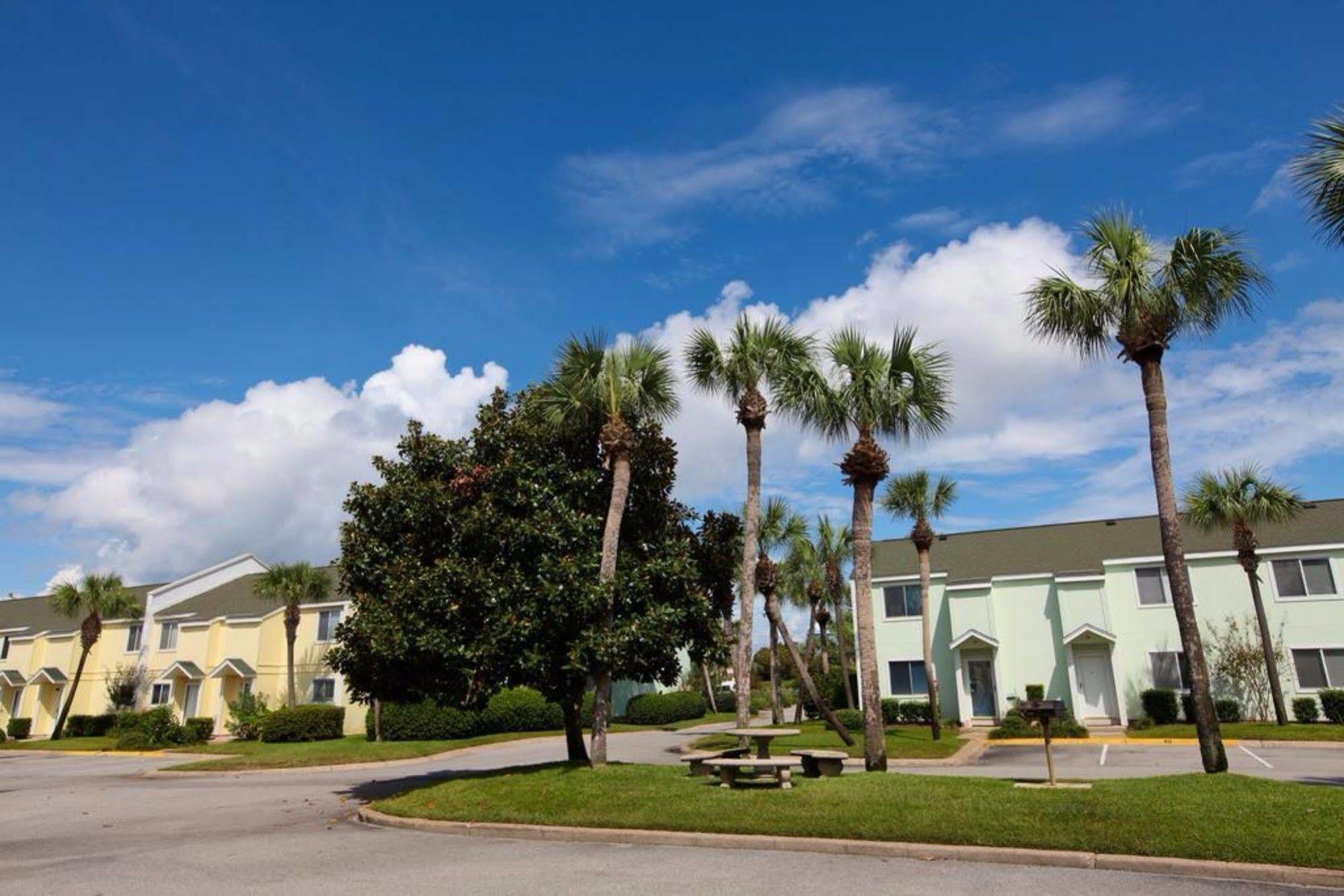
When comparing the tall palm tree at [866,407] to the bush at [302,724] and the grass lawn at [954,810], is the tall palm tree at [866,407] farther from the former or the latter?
the bush at [302,724]

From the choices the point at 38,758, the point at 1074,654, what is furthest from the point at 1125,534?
the point at 38,758

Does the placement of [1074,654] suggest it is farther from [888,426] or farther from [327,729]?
[327,729]

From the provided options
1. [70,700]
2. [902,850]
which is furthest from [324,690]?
[902,850]

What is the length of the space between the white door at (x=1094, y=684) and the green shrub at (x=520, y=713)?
69.3ft

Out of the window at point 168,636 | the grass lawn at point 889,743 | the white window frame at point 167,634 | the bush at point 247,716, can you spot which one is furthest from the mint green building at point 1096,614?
the window at point 168,636

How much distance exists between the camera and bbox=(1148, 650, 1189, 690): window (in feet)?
105

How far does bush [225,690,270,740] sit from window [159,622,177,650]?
725 cm

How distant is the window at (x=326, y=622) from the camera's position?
41750mm

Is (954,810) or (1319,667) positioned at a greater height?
(1319,667)

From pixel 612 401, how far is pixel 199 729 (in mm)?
32951

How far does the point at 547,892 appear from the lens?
29.0ft

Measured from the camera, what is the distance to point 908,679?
119 ft

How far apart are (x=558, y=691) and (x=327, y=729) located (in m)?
25.3

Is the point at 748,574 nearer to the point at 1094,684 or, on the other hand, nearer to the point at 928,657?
the point at 928,657
